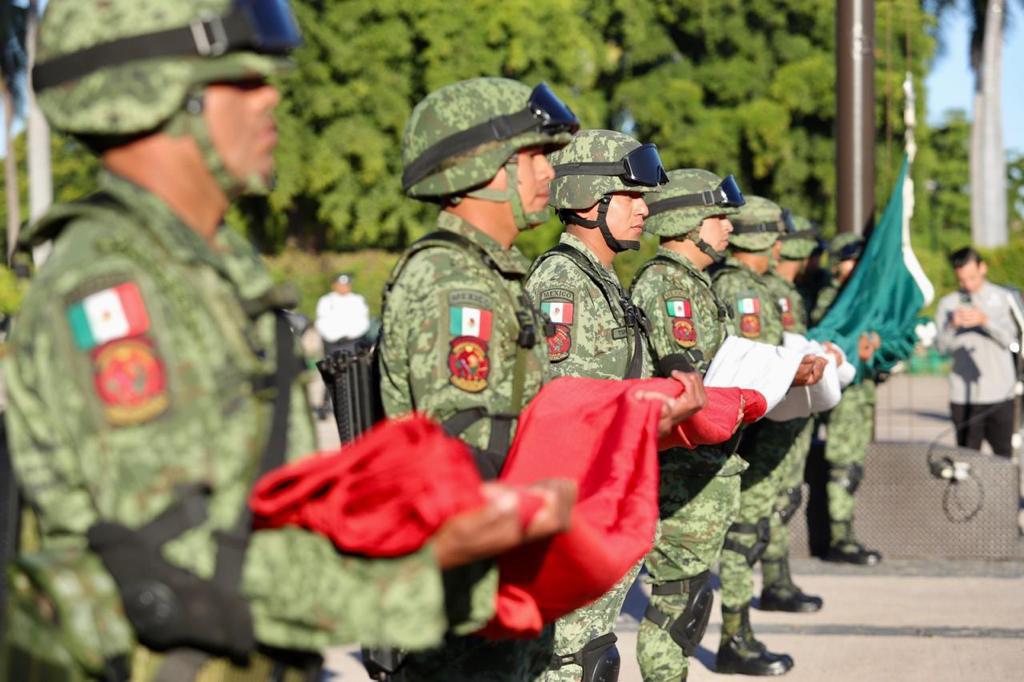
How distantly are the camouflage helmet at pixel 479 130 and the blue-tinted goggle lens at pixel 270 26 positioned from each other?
1164 mm

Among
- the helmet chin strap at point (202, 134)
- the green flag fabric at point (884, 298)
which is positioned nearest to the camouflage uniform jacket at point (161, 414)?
the helmet chin strap at point (202, 134)

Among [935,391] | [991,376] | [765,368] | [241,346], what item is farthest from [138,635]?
[935,391]

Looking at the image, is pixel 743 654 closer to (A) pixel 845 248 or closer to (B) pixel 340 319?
(A) pixel 845 248

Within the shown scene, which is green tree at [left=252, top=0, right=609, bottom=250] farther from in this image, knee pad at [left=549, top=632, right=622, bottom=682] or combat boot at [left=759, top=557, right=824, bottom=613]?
knee pad at [left=549, top=632, right=622, bottom=682]

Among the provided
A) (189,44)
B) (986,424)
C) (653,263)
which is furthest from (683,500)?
(986,424)

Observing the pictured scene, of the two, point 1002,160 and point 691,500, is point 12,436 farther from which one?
point 1002,160

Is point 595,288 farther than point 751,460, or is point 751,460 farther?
point 751,460

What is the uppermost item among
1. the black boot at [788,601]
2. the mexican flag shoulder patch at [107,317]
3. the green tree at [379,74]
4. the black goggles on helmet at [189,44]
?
the green tree at [379,74]

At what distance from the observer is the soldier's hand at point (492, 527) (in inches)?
87.0

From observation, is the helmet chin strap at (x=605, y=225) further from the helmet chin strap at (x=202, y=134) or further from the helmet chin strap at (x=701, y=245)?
the helmet chin strap at (x=202, y=134)

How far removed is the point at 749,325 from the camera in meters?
7.32

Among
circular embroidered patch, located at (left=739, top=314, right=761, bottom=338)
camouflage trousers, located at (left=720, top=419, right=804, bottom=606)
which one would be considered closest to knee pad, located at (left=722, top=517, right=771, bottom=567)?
camouflage trousers, located at (left=720, top=419, right=804, bottom=606)

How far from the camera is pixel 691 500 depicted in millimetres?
5883

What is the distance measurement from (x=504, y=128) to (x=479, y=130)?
6 cm
